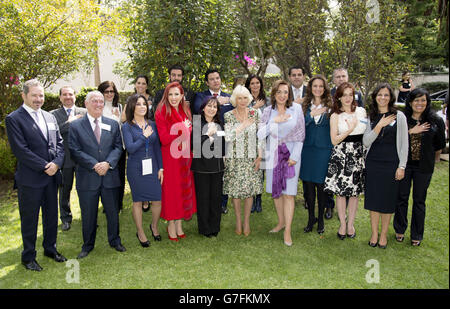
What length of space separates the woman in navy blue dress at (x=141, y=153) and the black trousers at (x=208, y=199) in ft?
1.82

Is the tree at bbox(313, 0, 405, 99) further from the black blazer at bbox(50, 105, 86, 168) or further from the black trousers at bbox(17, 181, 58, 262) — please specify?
the black trousers at bbox(17, 181, 58, 262)

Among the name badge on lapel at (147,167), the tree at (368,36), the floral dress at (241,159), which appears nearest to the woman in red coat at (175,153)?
the name badge on lapel at (147,167)

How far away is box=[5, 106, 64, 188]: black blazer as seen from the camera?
3.72m

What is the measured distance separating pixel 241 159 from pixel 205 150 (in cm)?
52

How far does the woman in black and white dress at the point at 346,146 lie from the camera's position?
4.51m

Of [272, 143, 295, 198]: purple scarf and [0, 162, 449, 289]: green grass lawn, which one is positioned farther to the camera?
[272, 143, 295, 198]: purple scarf

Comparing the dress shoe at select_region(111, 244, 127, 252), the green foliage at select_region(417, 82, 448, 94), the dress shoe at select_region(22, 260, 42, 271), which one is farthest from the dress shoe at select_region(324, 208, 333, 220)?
the green foliage at select_region(417, 82, 448, 94)

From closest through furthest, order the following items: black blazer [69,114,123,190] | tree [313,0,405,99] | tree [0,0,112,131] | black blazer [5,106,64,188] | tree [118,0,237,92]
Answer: black blazer [5,106,64,188]
black blazer [69,114,123,190]
tree [118,0,237,92]
tree [313,0,405,99]
tree [0,0,112,131]

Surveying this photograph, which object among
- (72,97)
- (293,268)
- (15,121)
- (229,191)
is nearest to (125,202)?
(72,97)

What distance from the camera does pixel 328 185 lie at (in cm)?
471

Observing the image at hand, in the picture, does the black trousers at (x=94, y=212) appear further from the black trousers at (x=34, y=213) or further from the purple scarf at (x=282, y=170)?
the purple scarf at (x=282, y=170)

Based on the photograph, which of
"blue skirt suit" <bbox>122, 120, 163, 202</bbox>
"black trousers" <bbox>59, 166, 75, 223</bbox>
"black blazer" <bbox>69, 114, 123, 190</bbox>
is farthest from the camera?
"black trousers" <bbox>59, 166, 75, 223</bbox>

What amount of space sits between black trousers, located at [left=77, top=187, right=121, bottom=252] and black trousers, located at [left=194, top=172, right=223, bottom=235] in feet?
3.64

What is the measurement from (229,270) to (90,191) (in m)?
1.94
